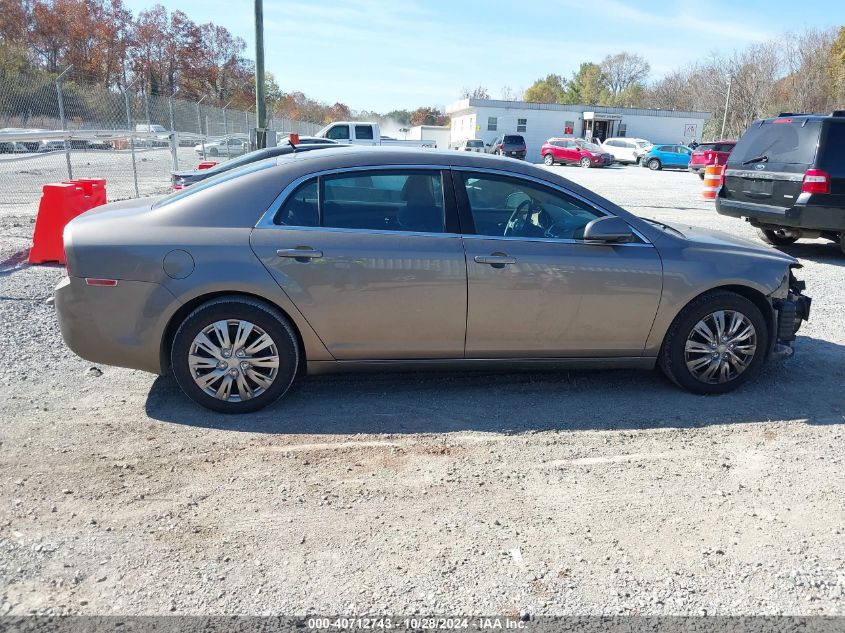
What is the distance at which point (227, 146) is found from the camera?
88.6ft

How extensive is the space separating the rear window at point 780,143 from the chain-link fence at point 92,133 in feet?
35.7

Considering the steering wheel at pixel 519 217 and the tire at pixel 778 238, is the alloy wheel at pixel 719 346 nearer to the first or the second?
the steering wheel at pixel 519 217

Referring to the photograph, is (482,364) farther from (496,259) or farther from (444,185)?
(444,185)

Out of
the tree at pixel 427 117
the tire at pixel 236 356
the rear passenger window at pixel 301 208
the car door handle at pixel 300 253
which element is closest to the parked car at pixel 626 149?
the rear passenger window at pixel 301 208

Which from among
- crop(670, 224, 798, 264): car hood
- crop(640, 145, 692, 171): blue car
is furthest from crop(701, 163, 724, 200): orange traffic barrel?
crop(640, 145, 692, 171): blue car

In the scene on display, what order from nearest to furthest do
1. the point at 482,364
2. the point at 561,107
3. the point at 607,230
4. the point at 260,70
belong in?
1. the point at 607,230
2. the point at 482,364
3. the point at 260,70
4. the point at 561,107

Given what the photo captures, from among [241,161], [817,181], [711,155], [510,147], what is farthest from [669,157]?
[241,161]

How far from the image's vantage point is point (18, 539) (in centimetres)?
293

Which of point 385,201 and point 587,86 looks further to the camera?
point 587,86

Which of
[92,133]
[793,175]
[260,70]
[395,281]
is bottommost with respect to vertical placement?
[395,281]

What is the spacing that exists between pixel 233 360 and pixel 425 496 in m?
1.51

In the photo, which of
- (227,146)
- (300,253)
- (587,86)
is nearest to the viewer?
(300,253)

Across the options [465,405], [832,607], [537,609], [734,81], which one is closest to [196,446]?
[465,405]

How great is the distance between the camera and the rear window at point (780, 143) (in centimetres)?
930
